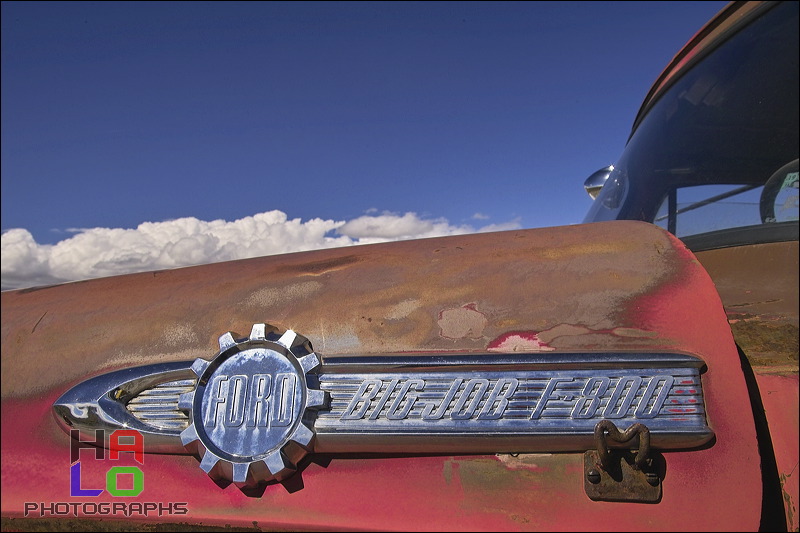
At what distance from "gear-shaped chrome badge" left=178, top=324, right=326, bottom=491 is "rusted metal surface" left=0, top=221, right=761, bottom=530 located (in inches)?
2.5

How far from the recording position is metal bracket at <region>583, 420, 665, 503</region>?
0.97 metres

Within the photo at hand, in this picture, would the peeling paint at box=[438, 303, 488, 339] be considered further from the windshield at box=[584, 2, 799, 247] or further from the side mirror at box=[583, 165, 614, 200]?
the side mirror at box=[583, 165, 614, 200]

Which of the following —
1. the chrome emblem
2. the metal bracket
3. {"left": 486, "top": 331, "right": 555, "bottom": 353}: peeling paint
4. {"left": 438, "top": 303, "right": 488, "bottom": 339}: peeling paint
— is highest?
{"left": 438, "top": 303, "right": 488, "bottom": 339}: peeling paint

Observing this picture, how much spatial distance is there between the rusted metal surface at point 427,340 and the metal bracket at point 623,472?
19 millimetres

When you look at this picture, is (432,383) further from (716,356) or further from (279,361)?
(716,356)

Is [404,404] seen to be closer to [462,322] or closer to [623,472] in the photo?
[462,322]

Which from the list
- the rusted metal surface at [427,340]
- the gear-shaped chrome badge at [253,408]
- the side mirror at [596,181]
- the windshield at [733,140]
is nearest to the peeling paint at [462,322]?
the rusted metal surface at [427,340]

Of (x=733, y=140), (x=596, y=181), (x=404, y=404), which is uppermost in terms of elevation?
(x=733, y=140)

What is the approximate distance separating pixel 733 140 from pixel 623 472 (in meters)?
0.96

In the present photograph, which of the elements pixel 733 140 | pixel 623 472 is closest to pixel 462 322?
pixel 623 472

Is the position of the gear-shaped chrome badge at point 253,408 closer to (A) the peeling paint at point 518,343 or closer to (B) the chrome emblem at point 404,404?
(B) the chrome emblem at point 404,404

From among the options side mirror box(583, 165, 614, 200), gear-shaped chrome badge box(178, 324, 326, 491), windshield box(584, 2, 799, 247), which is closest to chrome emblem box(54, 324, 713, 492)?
gear-shaped chrome badge box(178, 324, 326, 491)

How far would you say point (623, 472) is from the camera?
0.99 meters

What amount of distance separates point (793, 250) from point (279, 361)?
1132 mm
